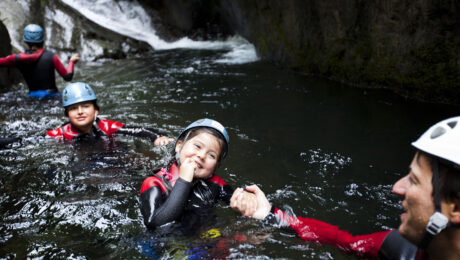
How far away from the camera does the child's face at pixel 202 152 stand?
3141 millimetres

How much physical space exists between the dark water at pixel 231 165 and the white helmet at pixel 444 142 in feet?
4.14

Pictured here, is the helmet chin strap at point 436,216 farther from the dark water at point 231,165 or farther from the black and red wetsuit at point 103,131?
the black and red wetsuit at point 103,131

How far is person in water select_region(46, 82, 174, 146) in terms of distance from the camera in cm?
484

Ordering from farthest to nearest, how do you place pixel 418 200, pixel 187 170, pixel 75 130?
pixel 75 130 → pixel 187 170 → pixel 418 200

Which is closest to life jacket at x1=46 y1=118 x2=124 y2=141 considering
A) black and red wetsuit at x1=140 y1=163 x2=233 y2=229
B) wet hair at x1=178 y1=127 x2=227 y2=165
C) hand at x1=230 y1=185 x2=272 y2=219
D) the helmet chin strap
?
black and red wetsuit at x1=140 y1=163 x2=233 y2=229

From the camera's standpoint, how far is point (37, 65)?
7.27m

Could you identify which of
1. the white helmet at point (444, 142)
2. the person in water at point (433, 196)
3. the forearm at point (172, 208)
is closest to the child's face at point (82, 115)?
the forearm at point (172, 208)

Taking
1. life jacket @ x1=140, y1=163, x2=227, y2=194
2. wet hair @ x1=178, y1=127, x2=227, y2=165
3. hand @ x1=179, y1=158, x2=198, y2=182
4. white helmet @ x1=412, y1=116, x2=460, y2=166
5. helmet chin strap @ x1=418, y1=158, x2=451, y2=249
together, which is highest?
white helmet @ x1=412, y1=116, x2=460, y2=166

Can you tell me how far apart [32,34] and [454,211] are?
7.76 m

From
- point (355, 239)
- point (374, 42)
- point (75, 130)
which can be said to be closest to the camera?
point (355, 239)

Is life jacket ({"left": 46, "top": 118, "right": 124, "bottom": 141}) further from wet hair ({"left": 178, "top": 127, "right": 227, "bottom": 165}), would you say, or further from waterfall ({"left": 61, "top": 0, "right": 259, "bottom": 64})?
waterfall ({"left": 61, "top": 0, "right": 259, "bottom": 64})

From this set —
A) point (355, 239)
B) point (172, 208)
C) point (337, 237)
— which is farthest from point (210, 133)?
point (355, 239)

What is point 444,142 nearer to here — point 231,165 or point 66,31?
point 231,165

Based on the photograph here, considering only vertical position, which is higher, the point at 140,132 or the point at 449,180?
the point at 449,180
